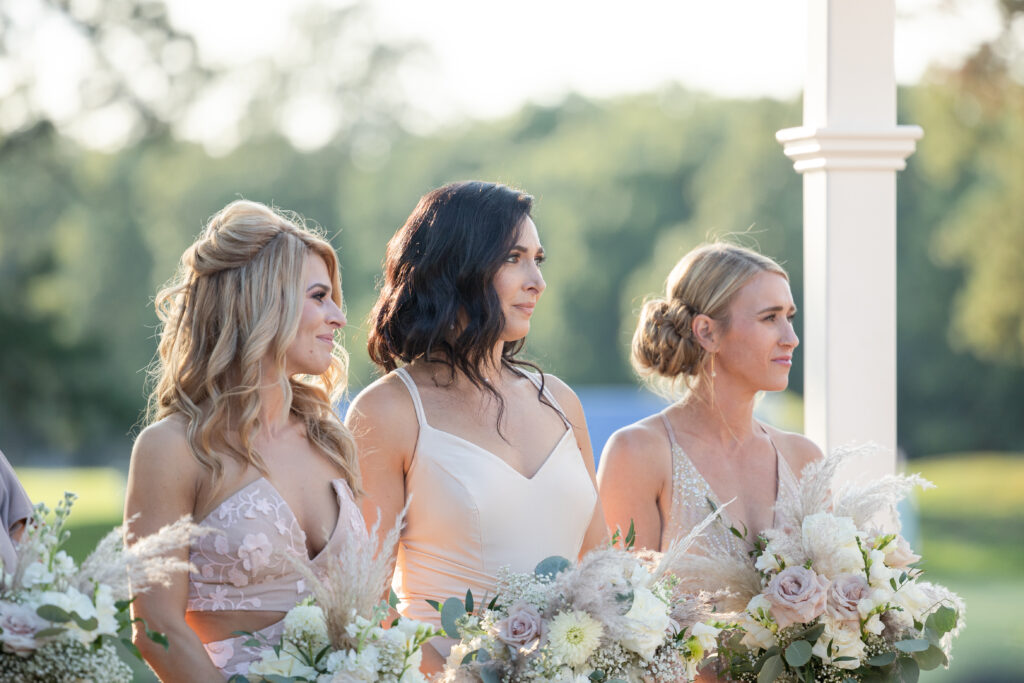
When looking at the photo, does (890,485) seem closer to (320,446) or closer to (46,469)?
(320,446)

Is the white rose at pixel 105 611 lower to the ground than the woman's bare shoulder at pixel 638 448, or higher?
lower

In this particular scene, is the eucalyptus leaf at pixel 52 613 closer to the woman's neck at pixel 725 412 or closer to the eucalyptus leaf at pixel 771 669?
the eucalyptus leaf at pixel 771 669

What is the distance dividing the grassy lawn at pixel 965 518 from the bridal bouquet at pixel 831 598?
56.6 ft

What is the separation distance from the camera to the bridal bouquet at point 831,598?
3357 mm

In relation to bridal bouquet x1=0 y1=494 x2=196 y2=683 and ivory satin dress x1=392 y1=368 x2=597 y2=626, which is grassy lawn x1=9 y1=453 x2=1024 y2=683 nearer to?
ivory satin dress x1=392 y1=368 x2=597 y2=626

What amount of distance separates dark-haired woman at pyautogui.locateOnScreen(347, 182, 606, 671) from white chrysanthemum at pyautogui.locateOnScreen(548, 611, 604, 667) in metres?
0.62

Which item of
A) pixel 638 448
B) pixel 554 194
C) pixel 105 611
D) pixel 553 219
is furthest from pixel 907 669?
pixel 554 194

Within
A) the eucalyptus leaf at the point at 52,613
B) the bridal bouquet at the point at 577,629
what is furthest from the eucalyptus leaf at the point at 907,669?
the eucalyptus leaf at the point at 52,613

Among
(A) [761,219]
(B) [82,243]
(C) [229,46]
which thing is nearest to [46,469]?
(B) [82,243]

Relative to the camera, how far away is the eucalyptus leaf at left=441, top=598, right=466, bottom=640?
3061 mm

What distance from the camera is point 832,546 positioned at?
11.1 feet

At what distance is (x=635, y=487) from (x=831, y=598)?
81 centimetres

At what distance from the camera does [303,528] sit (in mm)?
3197

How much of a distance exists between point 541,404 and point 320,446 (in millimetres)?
792
